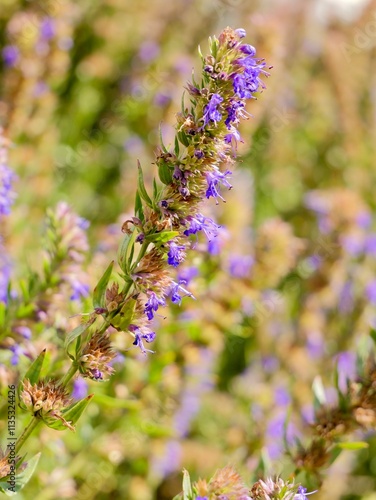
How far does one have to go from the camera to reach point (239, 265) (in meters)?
3.63

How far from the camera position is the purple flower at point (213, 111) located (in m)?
1.81

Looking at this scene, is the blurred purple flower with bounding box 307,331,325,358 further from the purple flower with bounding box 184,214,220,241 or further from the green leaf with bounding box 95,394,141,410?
Result: the purple flower with bounding box 184,214,220,241

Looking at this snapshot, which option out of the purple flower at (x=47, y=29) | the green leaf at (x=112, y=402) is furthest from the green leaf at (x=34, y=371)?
the purple flower at (x=47, y=29)

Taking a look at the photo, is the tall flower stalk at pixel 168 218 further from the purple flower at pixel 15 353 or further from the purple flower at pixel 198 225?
the purple flower at pixel 15 353

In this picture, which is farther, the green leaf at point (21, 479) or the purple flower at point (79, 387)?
the purple flower at point (79, 387)

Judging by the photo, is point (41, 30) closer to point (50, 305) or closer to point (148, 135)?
point (148, 135)

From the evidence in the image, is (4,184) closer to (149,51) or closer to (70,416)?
(70,416)

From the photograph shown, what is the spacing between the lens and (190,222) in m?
1.95

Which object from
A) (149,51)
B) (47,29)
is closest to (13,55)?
(47,29)

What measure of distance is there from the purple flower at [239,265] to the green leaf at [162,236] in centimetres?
163

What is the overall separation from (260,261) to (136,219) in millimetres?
1895

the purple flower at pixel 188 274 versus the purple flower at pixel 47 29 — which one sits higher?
the purple flower at pixel 47 29

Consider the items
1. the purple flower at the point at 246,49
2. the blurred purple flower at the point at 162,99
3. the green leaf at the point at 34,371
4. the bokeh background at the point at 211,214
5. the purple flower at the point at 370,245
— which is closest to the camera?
the purple flower at the point at 246,49

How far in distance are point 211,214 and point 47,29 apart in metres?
1.96
